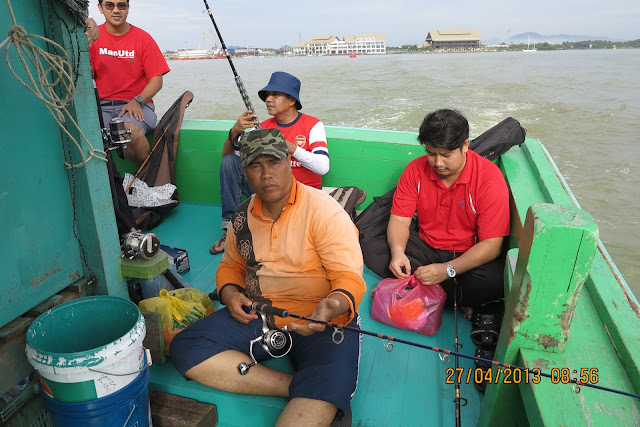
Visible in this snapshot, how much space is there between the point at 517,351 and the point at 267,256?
1.02 meters

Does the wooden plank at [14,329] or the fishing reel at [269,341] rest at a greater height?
the wooden plank at [14,329]

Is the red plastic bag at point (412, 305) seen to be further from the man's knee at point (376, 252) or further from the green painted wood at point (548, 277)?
the green painted wood at point (548, 277)

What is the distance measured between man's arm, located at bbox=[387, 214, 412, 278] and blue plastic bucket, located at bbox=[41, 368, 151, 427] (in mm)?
1431

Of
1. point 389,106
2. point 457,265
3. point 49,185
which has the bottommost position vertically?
point 389,106

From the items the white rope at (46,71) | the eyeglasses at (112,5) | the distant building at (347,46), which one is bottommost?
the distant building at (347,46)

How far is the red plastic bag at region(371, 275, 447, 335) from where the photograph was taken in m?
2.44

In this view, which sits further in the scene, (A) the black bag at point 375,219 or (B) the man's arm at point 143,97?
(B) the man's arm at point 143,97

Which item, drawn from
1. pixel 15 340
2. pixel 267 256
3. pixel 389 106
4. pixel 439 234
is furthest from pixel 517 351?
pixel 389 106

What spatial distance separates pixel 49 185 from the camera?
1.93 m

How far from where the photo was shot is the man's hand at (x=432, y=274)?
2428mm

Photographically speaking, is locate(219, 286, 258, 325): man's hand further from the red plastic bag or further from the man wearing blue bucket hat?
the man wearing blue bucket hat

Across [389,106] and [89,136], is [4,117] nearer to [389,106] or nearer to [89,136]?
[89,136]

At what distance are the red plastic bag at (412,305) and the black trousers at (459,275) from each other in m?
0.15

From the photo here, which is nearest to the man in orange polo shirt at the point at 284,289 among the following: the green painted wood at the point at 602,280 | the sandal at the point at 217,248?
the green painted wood at the point at 602,280
